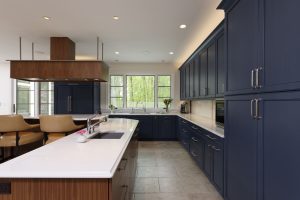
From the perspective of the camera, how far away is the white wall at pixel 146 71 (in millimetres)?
7402

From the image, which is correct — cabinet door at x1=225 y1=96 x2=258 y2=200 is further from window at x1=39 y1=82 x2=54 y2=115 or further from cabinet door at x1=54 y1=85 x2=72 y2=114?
window at x1=39 y1=82 x2=54 y2=115

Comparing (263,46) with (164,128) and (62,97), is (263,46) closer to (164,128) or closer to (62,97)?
(164,128)

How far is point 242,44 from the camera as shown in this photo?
6.45ft

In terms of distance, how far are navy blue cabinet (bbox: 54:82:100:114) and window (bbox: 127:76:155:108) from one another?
136cm

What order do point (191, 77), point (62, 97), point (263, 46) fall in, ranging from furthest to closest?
point (62, 97) < point (191, 77) < point (263, 46)

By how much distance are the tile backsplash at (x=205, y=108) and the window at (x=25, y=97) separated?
6.56m

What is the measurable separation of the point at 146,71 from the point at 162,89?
89 centimetres

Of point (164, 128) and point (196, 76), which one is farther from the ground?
point (196, 76)

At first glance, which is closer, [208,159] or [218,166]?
[218,166]

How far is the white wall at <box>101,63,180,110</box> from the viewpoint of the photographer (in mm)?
7402

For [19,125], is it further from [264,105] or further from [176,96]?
[176,96]

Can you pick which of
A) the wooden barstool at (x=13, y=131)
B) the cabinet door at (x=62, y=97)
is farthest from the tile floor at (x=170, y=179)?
the cabinet door at (x=62, y=97)

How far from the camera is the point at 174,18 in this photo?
11.4 ft

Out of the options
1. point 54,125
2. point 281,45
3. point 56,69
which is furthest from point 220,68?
point 56,69
